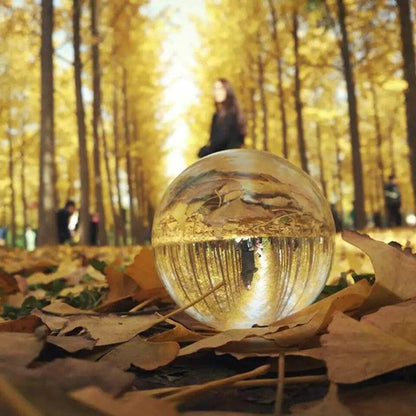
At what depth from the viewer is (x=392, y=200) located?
18.8m

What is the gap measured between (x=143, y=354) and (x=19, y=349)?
22 cm

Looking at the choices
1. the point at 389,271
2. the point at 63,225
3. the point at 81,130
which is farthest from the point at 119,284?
the point at 63,225

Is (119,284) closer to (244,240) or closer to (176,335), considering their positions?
(244,240)

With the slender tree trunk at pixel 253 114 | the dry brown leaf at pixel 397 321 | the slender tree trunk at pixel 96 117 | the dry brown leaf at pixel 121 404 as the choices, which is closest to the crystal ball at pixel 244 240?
the dry brown leaf at pixel 397 321

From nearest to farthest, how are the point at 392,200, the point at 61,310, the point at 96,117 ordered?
1. the point at 61,310
2. the point at 96,117
3. the point at 392,200

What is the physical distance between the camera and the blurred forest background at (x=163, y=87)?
1105cm

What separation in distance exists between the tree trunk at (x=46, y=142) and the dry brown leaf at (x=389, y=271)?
324 inches

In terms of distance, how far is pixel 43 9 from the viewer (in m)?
9.09

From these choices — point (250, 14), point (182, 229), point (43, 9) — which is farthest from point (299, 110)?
point (182, 229)

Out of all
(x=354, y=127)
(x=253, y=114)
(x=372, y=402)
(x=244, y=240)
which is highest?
(x=253, y=114)

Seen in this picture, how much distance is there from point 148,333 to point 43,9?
28.4 feet

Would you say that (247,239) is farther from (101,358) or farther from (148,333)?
(101,358)

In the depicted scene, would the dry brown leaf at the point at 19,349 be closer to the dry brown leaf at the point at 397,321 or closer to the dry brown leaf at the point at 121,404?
the dry brown leaf at the point at 121,404

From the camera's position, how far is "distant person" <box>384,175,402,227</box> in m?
18.4
